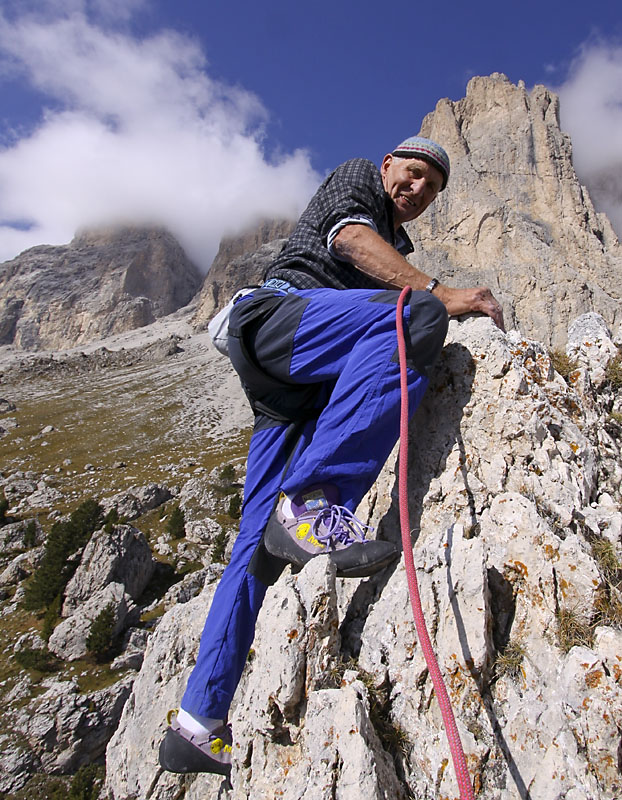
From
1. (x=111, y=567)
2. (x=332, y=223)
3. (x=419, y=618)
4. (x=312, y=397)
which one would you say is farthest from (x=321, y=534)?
(x=111, y=567)

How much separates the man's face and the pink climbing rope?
1.37m

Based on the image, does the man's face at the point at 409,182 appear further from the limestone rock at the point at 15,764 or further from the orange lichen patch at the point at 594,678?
the limestone rock at the point at 15,764

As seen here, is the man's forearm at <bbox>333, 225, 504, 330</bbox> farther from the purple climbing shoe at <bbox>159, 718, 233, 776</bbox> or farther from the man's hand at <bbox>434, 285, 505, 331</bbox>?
the purple climbing shoe at <bbox>159, 718, 233, 776</bbox>

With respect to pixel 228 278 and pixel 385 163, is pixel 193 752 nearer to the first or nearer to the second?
pixel 385 163

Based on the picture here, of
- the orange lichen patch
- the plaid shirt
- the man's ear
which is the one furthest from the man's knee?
the orange lichen patch

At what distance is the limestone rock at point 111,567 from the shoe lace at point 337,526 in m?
25.8

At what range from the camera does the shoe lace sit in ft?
11.1

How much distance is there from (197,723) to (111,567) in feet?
87.3

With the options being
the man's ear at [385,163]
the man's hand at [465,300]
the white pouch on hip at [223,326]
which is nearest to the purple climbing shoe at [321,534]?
the white pouch on hip at [223,326]

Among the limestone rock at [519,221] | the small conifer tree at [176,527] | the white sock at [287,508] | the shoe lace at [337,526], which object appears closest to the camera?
the shoe lace at [337,526]

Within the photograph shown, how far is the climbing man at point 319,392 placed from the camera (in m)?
3.24

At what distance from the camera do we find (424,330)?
350 centimetres

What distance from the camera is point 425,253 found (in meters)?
99.3

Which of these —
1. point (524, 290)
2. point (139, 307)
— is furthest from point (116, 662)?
point (139, 307)
